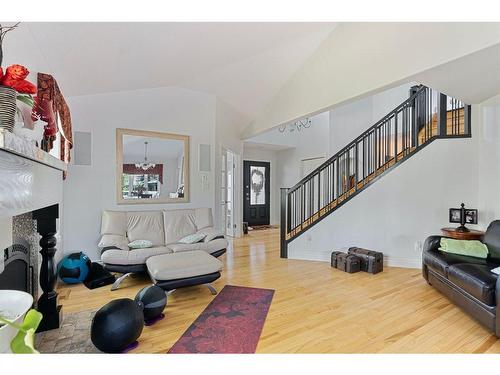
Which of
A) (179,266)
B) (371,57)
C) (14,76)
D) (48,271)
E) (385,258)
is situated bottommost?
(385,258)

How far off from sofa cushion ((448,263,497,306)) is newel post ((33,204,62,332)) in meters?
3.55

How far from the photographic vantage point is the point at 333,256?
13.3ft

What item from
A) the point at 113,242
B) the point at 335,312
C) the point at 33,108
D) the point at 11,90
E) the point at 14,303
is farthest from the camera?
the point at 113,242

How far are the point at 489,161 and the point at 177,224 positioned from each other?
14.8 ft

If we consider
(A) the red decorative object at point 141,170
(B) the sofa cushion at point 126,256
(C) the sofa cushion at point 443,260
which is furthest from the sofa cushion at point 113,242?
(C) the sofa cushion at point 443,260

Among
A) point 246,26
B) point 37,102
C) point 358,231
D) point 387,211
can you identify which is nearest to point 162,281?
point 37,102

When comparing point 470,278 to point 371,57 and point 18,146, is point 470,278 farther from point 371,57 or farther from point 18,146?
point 18,146

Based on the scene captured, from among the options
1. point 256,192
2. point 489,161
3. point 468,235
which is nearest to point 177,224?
point 468,235

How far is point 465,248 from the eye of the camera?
2826 millimetres

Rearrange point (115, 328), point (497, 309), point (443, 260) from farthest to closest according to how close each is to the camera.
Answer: point (443, 260) < point (497, 309) < point (115, 328)

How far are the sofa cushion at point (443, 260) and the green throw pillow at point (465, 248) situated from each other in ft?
0.17

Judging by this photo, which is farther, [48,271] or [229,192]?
[229,192]

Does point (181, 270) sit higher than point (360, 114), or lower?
lower

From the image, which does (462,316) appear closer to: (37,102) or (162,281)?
(162,281)
